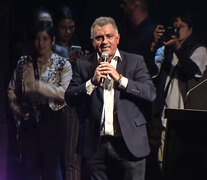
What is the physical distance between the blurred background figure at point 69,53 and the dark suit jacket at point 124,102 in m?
0.78

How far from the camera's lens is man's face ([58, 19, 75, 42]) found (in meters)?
3.62

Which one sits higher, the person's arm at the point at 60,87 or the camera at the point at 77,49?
the camera at the point at 77,49

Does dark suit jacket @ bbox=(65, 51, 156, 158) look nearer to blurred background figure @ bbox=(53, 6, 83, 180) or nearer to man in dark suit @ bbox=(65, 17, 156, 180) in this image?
man in dark suit @ bbox=(65, 17, 156, 180)

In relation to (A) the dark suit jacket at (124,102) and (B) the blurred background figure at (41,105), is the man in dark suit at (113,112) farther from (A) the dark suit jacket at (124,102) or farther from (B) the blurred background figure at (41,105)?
(B) the blurred background figure at (41,105)

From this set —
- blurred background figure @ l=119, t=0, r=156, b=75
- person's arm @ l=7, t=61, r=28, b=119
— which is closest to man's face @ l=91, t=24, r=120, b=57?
blurred background figure @ l=119, t=0, r=156, b=75

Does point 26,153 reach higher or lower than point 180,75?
lower

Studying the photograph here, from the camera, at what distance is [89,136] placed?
8.79 ft

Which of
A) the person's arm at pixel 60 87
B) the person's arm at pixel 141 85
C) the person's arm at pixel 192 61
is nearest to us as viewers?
the person's arm at pixel 141 85

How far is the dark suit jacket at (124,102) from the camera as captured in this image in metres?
2.61

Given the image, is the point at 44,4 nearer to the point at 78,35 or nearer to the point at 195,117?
the point at 78,35

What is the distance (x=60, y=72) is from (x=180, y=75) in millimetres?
944

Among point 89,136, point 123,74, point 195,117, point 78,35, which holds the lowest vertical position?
point 89,136

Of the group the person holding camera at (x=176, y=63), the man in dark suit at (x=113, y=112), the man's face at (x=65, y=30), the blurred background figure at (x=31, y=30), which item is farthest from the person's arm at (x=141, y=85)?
the blurred background figure at (x=31, y=30)

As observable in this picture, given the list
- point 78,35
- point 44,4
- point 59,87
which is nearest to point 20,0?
point 44,4
